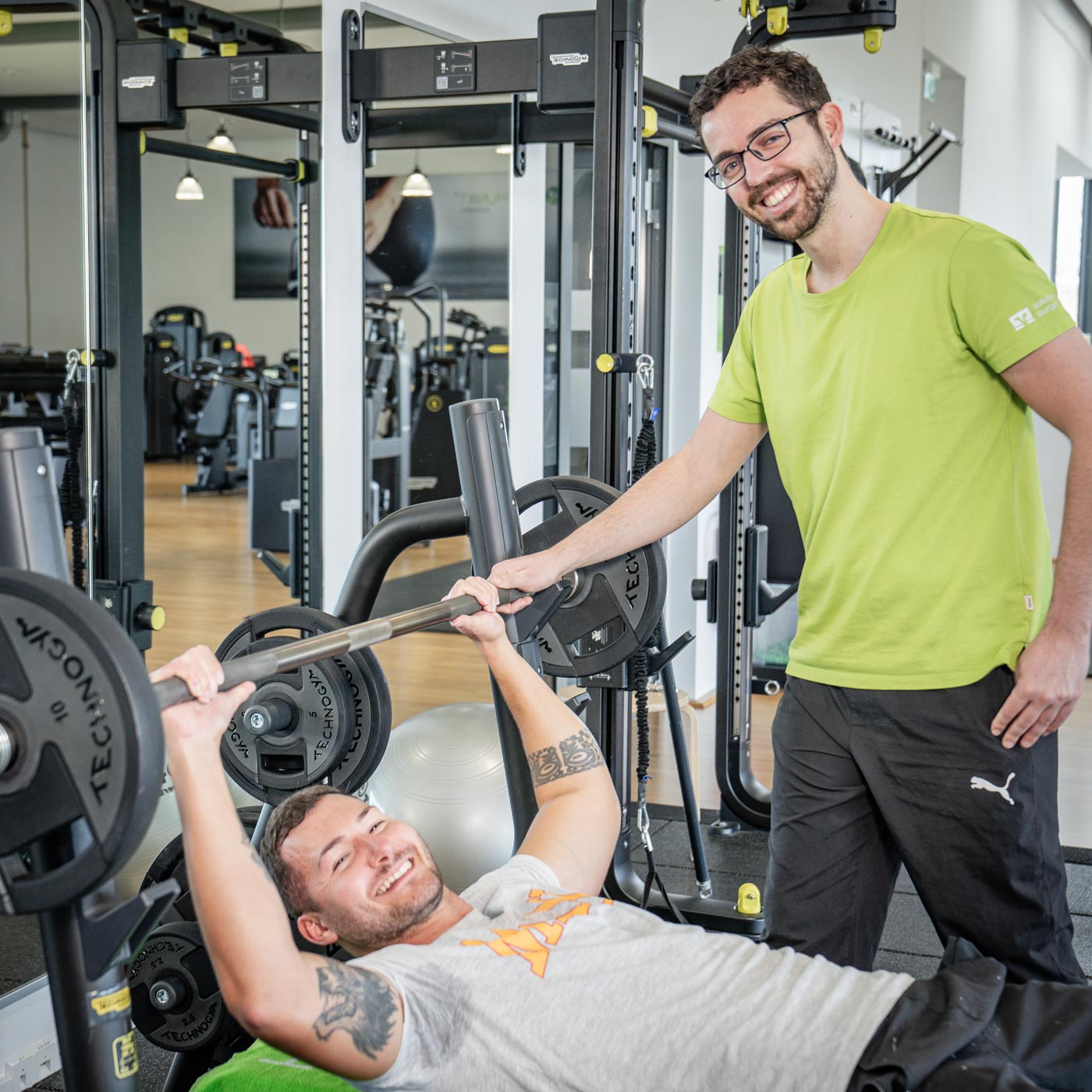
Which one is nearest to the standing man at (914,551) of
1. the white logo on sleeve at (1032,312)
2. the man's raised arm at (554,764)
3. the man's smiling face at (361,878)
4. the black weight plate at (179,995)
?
the white logo on sleeve at (1032,312)

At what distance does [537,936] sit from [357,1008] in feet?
0.78

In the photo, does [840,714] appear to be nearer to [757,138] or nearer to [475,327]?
[757,138]

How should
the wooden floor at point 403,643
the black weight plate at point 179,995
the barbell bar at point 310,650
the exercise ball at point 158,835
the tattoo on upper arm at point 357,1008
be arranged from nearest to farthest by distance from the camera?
the barbell bar at point 310,650, the tattoo on upper arm at point 357,1008, the black weight plate at point 179,995, the exercise ball at point 158,835, the wooden floor at point 403,643

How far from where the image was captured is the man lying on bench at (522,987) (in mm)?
1121

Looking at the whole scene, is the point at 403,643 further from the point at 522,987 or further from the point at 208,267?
the point at 208,267

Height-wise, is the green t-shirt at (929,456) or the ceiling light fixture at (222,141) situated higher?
the ceiling light fixture at (222,141)

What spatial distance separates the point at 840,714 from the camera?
170cm

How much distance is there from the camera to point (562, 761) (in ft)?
5.39

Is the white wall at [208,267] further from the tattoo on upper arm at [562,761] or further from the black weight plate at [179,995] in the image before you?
the tattoo on upper arm at [562,761]

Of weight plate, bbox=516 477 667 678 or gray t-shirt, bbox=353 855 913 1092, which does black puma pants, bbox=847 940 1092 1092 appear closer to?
gray t-shirt, bbox=353 855 913 1092

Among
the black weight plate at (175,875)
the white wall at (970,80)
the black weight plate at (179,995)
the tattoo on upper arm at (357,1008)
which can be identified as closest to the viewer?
the tattoo on upper arm at (357,1008)

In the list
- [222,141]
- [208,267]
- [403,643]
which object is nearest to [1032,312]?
[222,141]

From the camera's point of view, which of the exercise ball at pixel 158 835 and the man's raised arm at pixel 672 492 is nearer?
the man's raised arm at pixel 672 492

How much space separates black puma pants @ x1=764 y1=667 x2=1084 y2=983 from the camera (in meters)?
1.56
